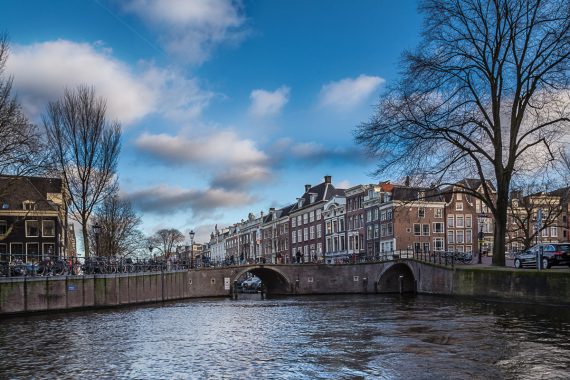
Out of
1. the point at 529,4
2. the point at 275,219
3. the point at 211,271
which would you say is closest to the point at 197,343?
the point at 529,4

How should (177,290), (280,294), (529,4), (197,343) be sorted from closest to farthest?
1. (197,343)
2. (529,4)
3. (177,290)
4. (280,294)

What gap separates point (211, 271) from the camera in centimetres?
6038

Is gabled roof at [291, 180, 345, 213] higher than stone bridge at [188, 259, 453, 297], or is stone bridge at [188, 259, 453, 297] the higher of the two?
gabled roof at [291, 180, 345, 213]

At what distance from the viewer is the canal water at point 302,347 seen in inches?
569

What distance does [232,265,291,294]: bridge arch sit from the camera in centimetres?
6462

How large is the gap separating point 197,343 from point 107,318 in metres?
12.3

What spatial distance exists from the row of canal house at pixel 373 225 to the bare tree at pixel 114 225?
1309 cm

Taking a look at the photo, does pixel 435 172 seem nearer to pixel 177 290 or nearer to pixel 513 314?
pixel 513 314

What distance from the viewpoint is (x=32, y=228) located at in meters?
66.9

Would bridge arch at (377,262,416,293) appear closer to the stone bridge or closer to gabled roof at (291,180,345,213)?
the stone bridge

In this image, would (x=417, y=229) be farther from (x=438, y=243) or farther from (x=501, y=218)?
(x=501, y=218)

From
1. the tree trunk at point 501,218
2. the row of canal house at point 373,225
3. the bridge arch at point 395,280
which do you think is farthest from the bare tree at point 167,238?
the tree trunk at point 501,218

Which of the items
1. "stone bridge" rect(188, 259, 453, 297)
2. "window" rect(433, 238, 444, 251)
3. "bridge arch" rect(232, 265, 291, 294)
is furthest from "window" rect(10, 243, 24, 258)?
"window" rect(433, 238, 444, 251)

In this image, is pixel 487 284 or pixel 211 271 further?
pixel 211 271
